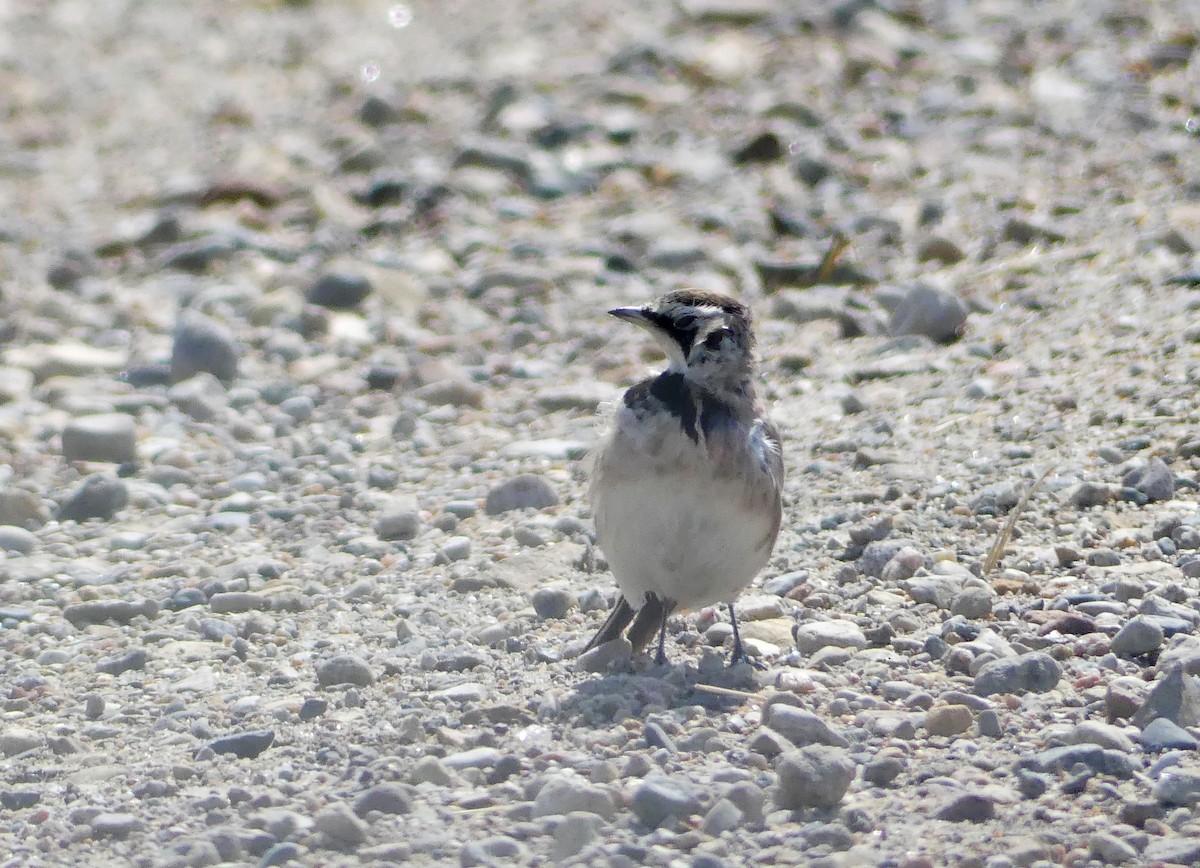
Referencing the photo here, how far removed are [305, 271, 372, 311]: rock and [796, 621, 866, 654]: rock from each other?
14.9 feet

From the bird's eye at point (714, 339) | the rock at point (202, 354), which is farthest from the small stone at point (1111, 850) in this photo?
the rock at point (202, 354)

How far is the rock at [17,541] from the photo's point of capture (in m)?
6.94

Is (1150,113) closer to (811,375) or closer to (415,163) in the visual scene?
(811,375)

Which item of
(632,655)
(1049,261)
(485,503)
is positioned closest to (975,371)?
(1049,261)

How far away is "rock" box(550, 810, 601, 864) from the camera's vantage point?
13.9ft

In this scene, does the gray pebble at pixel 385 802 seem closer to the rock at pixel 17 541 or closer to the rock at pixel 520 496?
the rock at pixel 520 496

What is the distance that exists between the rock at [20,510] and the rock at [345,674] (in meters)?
2.27

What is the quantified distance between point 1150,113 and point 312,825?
8.04 m

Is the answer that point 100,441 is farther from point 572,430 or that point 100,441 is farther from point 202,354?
point 572,430

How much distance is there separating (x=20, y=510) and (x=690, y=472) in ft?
10.8

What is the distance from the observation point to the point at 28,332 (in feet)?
31.1

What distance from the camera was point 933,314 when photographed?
8.41 meters

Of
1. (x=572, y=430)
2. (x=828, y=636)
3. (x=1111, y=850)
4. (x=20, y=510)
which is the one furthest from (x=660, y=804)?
(x=20, y=510)

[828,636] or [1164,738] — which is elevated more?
[828,636]
